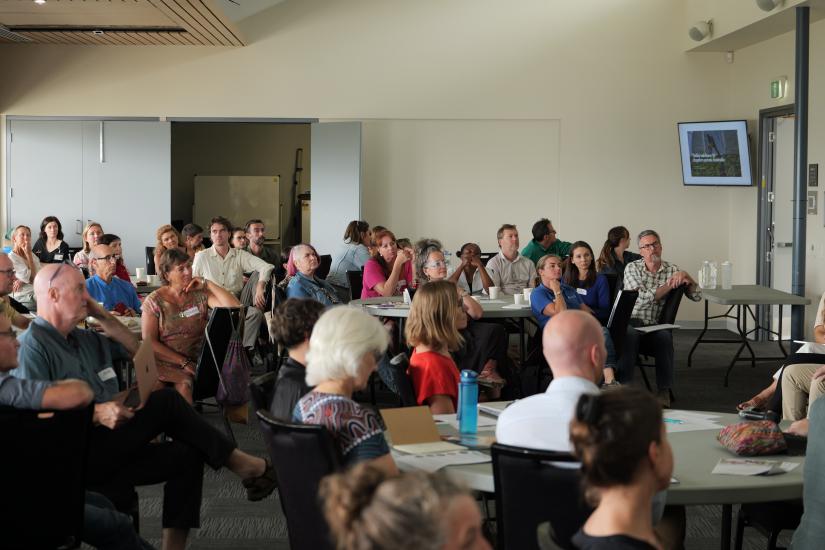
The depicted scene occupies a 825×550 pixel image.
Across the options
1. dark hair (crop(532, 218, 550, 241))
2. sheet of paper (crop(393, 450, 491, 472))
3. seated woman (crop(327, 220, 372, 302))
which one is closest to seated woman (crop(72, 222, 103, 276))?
seated woman (crop(327, 220, 372, 302))

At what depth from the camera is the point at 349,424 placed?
114 inches

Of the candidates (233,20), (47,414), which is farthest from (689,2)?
(47,414)

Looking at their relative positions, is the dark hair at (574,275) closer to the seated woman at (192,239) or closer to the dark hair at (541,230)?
the dark hair at (541,230)

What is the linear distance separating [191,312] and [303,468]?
3.43m

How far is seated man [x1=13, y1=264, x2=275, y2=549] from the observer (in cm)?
386

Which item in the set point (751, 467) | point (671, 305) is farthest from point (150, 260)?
point (751, 467)

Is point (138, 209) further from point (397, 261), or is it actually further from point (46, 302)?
point (46, 302)

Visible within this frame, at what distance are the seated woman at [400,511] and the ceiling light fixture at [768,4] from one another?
9.50 m

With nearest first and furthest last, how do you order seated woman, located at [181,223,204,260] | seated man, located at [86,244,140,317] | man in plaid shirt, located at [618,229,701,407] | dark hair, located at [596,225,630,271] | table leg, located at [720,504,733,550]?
table leg, located at [720,504,733,550] → seated man, located at [86,244,140,317] → man in plaid shirt, located at [618,229,701,407] → dark hair, located at [596,225,630,271] → seated woman, located at [181,223,204,260]

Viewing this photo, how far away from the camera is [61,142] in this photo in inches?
493

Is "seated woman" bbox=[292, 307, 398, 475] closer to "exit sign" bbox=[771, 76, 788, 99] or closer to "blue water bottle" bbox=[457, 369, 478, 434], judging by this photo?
"blue water bottle" bbox=[457, 369, 478, 434]

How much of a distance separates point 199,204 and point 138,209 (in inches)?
133

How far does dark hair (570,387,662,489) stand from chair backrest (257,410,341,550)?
2.67 ft

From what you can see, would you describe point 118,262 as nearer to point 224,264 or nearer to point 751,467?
point 224,264
